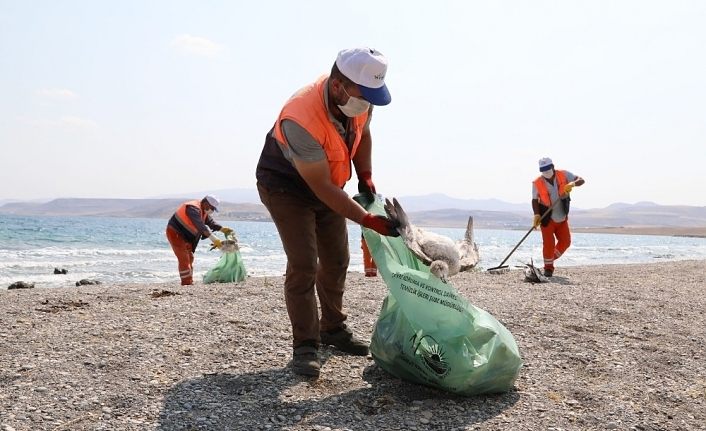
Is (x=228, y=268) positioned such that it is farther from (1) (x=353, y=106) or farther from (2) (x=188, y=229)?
(1) (x=353, y=106)

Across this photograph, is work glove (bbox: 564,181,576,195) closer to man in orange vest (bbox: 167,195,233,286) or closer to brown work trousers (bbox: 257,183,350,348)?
man in orange vest (bbox: 167,195,233,286)

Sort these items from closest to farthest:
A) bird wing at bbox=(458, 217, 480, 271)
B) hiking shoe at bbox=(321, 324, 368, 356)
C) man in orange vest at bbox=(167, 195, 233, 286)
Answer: bird wing at bbox=(458, 217, 480, 271) < hiking shoe at bbox=(321, 324, 368, 356) < man in orange vest at bbox=(167, 195, 233, 286)

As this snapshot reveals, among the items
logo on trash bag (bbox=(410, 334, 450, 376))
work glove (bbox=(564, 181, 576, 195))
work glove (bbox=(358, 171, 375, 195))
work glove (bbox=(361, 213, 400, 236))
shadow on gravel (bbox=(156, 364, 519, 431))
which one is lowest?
shadow on gravel (bbox=(156, 364, 519, 431))

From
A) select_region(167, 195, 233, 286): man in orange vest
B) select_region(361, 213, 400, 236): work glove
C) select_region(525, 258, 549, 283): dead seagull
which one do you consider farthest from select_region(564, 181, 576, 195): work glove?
select_region(361, 213, 400, 236): work glove

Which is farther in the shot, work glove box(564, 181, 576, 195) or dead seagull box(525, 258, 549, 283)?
work glove box(564, 181, 576, 195)

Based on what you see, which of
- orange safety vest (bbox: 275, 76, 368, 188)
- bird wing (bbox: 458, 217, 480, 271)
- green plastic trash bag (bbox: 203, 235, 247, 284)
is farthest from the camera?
green plastic trash bag (bbox: 203, 235, 247, 284)

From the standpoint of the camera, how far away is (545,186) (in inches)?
354

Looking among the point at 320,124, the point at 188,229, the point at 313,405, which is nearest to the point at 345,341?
the point at 313,405

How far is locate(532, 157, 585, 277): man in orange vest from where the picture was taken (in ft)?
29.2

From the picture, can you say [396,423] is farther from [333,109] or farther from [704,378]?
[704,378]

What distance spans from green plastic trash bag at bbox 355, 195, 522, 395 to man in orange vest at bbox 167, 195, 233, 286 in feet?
19.0

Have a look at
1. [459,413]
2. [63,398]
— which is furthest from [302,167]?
[63,398]

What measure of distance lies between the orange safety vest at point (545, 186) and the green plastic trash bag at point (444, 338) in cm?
640

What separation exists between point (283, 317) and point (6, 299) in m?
3.09
